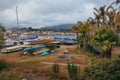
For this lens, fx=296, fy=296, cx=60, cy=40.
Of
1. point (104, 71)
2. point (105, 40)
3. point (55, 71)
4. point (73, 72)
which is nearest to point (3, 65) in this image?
point (55, 71)

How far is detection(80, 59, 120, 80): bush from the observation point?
2205 centimetres

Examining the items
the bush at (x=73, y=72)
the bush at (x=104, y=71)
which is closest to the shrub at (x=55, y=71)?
the bush at (x=73, y=72)

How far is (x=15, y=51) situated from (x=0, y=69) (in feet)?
44.7

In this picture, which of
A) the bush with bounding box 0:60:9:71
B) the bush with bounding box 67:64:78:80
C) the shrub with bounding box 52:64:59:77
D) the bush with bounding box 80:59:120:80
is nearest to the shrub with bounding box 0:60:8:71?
the bush with bounding box 0:60:9:71

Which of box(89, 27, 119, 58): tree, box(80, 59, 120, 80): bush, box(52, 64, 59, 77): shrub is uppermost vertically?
box(89, 27, 119, 58): tree

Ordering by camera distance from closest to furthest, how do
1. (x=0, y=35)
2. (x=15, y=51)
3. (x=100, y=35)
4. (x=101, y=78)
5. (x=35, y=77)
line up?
(x=101, y=78), (x=35, y=77), (x=0, y=35), (x=100, y=35), (x=15, y=51)

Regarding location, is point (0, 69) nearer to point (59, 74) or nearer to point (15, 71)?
point (15, 71)

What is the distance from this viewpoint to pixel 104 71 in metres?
22.5

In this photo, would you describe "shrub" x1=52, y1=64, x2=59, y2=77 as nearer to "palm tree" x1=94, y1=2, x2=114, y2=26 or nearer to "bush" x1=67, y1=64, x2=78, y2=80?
"bush" x1=67, y1=64, x2=78, y2=80

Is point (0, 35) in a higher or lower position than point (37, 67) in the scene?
higher

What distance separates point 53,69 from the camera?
2733 cm

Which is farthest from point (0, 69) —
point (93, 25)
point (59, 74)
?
point (93, 25)

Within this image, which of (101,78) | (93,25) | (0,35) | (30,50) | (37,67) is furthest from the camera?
(93,25)

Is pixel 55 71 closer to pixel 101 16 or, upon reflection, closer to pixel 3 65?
pixel 3 65
